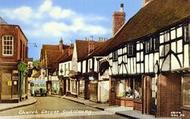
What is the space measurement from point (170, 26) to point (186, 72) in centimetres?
312

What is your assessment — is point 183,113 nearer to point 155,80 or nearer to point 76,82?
point 155,80

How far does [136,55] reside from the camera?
112ft

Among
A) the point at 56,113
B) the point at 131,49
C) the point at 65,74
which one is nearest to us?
the point at 56,113

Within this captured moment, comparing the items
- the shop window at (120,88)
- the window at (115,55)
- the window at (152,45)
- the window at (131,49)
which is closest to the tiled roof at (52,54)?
the window at (115,55)

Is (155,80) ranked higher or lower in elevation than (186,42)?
lower

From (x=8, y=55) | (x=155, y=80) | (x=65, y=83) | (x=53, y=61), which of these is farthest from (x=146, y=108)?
(x=53, y=61)

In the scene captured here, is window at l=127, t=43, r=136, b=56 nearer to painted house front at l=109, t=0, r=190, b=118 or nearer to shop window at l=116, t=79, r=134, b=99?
painted house front at l=109, t=0, r=190, b=118

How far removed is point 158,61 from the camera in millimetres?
28703

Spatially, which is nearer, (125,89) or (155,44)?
(155,44)

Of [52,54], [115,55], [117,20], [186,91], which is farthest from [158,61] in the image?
[52,54]

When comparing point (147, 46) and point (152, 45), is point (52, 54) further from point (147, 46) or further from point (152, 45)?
point (152, 45)

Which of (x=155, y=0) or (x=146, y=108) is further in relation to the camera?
(x=155, y=0)

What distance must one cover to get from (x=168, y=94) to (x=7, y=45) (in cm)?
2495

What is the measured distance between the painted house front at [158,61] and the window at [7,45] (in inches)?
512
